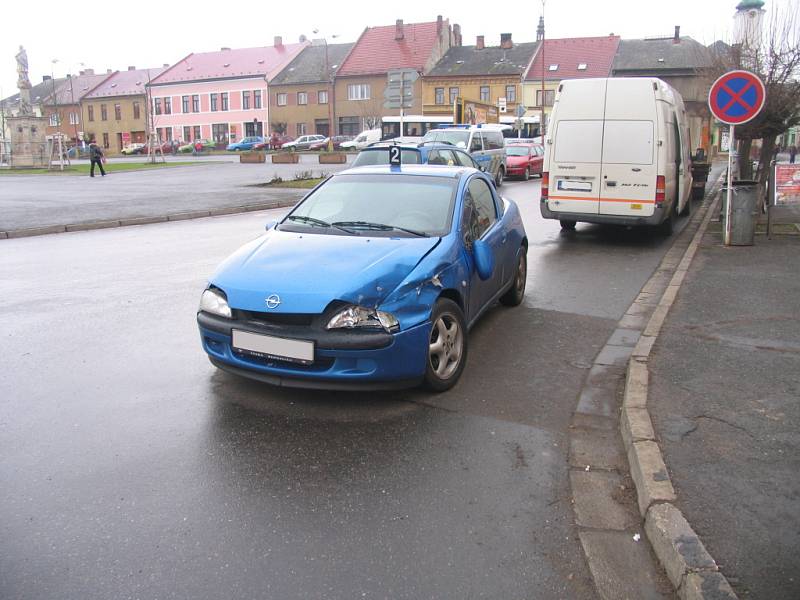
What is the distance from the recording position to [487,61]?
73250mm

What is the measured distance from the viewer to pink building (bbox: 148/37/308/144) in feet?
268

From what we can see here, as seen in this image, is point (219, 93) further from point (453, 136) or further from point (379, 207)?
point (379, 207)

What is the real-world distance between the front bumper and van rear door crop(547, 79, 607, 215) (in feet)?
29.1

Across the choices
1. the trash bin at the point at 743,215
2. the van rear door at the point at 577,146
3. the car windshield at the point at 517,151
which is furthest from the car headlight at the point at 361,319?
the car windshield at the point at 517,151

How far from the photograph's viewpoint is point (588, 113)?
12891 mm

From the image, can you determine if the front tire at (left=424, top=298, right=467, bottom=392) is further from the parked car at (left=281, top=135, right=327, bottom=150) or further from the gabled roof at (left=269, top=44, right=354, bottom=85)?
the gabled roof at (left=269, top=44, right=354, bottom=85)

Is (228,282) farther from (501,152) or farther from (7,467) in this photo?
(501,152)

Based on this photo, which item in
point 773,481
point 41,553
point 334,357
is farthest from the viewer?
point 334,357

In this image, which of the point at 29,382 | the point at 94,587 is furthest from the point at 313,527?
the point at 29,382

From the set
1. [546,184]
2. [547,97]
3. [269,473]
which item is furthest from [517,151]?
[547,97]

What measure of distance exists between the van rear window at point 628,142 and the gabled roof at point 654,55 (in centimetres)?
5933

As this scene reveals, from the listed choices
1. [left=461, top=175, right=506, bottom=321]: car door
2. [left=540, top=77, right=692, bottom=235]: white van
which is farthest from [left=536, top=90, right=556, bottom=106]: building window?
[left=461, top=175, right=506, bottom=321]: car door

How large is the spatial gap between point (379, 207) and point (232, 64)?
84.3 meters

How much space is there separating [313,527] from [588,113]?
35.9 feet
